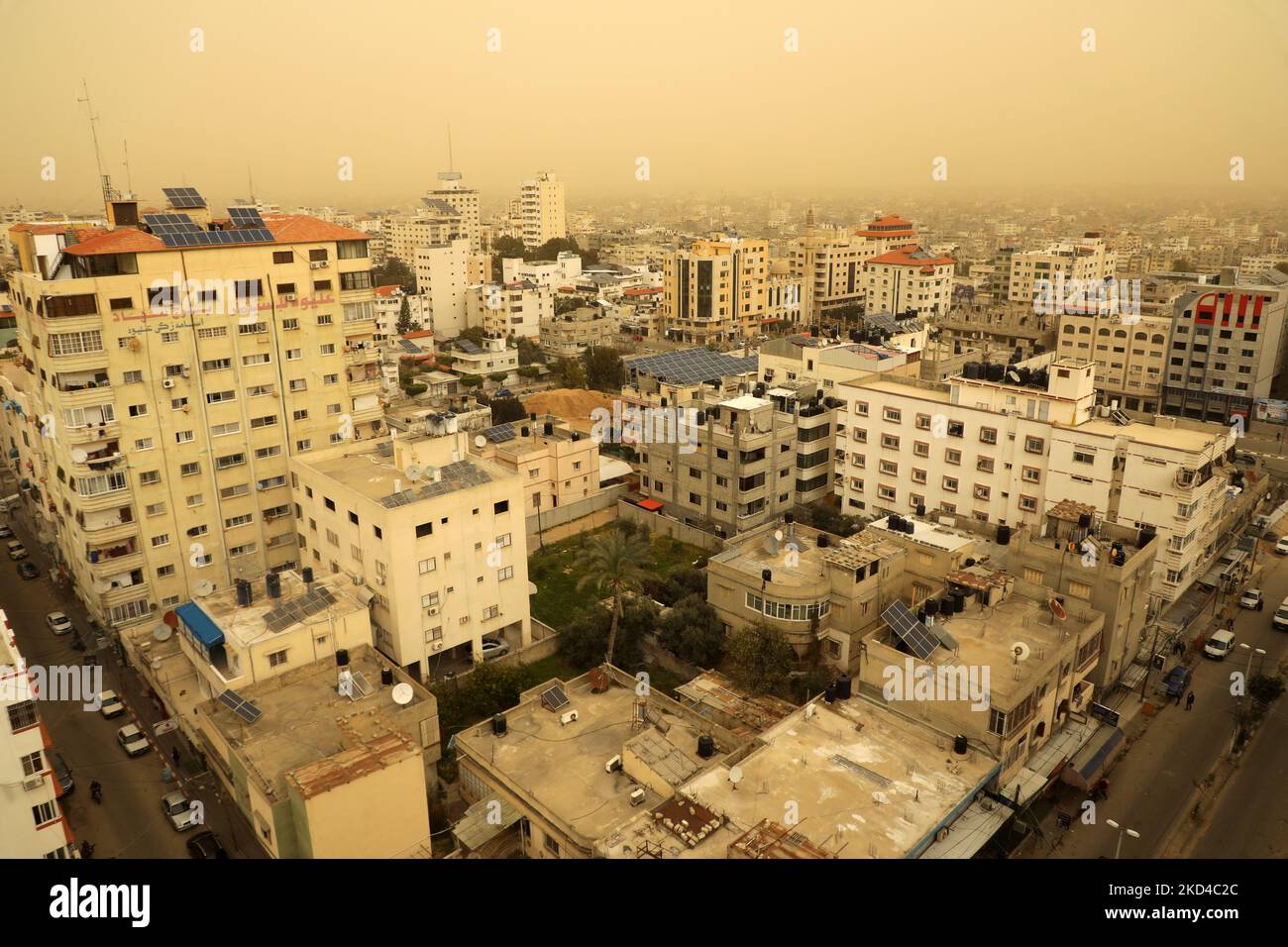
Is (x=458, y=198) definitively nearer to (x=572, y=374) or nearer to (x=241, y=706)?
(x=572, y=374)

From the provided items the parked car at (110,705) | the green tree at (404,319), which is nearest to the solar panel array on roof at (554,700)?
the parked car at (110,705)

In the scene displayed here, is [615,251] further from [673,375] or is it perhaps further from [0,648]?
[0,648]

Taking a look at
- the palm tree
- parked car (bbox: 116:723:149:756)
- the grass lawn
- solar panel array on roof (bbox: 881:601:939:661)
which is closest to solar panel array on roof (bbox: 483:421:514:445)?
the grass lawn

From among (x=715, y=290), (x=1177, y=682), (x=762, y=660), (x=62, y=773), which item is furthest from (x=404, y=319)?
(x=1177, y=682)

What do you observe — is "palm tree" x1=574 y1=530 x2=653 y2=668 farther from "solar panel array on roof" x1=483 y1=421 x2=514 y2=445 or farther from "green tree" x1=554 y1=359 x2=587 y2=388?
"green tree" x1=554 y1=359 x2=587 y2=388
